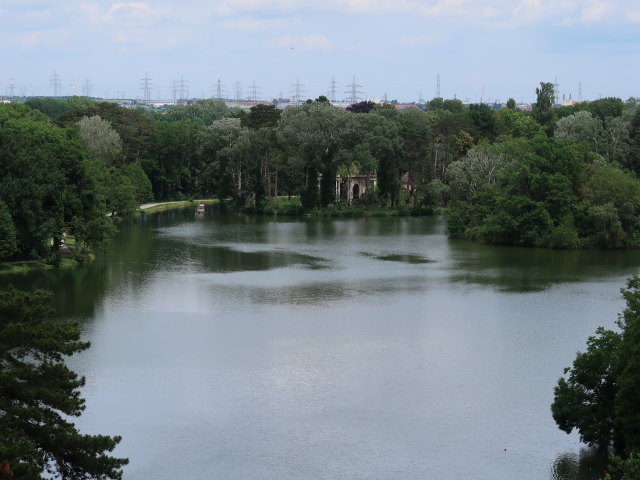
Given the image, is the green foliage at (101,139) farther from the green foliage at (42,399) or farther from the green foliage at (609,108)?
the green foliage at (42,399)

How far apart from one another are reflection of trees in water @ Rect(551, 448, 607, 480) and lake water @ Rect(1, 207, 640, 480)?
0.19 feet

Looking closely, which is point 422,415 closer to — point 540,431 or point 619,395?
point 540,431

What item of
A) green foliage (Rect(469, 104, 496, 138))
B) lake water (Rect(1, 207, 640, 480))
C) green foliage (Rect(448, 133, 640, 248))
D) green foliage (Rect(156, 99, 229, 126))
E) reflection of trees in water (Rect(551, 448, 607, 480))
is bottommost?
reflection of trees in water (Rect(551, 448, 607, 480))

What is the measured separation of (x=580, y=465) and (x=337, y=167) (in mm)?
46011

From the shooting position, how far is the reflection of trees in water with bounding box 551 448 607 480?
66.2 feet

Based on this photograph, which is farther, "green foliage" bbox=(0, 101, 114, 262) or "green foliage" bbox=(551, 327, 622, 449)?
"green foliage" bbox=(0, 101, 114, 262)

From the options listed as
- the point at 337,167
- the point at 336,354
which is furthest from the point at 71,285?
the point at 337,167

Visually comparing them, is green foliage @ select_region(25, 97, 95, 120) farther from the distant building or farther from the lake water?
the lake water

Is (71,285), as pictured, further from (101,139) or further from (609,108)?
(609,108)

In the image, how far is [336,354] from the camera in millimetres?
28547

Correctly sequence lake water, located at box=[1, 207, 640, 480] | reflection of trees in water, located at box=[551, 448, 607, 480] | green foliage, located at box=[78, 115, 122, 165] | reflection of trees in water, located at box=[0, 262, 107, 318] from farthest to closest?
1. green foliage, located at box=[78, 115, 122, 165]
2. reflection of trees in water, located at box=[0, 262, 107, 318]
3. lake water, located at box=[1, 207, 640, 480]
4. reflection of trees in water, located at box=[551, 448, 607, 480]

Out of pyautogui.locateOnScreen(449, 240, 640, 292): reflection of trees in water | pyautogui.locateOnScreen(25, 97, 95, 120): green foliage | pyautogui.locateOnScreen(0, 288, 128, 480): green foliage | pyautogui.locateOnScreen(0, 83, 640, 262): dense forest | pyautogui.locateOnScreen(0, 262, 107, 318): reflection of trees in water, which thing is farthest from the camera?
pyautogui.locateOnScreen(25, 97, 95, 120): green foliage

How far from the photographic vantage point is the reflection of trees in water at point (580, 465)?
66.2 ft

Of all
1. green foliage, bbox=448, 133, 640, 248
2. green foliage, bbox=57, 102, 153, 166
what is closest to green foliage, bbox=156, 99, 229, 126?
green foliage, bbox=57, 102, 153, 166
